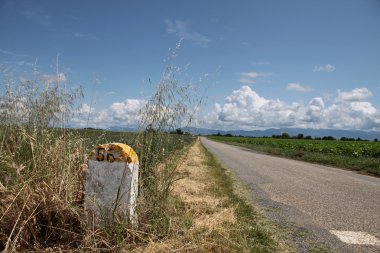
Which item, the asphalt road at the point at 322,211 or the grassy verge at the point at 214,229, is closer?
the grassy verge at the point at 214,229

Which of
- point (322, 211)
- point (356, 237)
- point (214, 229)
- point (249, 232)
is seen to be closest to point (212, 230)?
point (214, 229)

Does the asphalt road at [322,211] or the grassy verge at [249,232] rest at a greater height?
the grassy verge at [249,232]

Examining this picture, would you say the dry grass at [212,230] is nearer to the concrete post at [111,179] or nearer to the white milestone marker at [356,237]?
the concrete post at [111,179]

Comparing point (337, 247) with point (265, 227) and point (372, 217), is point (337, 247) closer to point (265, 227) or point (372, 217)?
point (265, 227)

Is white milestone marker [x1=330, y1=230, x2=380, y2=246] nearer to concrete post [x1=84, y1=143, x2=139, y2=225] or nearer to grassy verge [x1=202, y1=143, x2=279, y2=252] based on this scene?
grassy verge [x1=202, y1=143, x2=279, y2=252]

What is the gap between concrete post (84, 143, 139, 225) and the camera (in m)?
4.05

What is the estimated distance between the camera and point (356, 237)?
525 centimetres

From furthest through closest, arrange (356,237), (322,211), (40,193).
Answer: (322,211), (356,237), (40,193)

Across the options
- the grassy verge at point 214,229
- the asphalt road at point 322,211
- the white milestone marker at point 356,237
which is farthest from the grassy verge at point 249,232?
the white milestone marker at point 356,237

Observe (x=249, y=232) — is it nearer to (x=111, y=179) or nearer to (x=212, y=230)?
(x=212, y=230)

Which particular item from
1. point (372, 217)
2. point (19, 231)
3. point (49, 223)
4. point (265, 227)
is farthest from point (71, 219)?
point (372, 217)

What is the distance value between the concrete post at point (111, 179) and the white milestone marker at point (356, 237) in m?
3.04

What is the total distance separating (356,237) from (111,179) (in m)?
3.62

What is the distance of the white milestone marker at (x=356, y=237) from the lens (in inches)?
197
